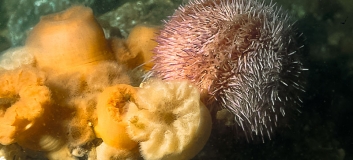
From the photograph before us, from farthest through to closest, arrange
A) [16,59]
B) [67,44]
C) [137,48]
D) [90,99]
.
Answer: [137,48] → [16,59] → [67,44] → [90,99]

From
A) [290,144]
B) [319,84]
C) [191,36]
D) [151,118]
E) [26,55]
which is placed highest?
[191,36]

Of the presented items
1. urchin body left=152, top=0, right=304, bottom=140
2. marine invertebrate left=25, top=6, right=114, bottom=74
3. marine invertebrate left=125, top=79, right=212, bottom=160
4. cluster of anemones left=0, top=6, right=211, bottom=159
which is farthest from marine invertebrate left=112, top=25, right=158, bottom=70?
marine invertebrate left=125, top=79, right=212, bottom=160

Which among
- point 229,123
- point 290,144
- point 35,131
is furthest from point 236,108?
point 35,131

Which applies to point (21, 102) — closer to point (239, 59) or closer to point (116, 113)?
point (116, 113)

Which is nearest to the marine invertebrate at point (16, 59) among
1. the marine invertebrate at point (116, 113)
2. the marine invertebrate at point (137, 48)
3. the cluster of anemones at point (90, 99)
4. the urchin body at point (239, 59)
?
the cluster of anemones at point (90, 99)

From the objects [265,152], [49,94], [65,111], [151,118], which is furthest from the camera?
[265,152]

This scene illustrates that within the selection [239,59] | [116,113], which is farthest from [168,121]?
[239,59]

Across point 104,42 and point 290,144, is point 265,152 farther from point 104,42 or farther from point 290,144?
point 104,42
